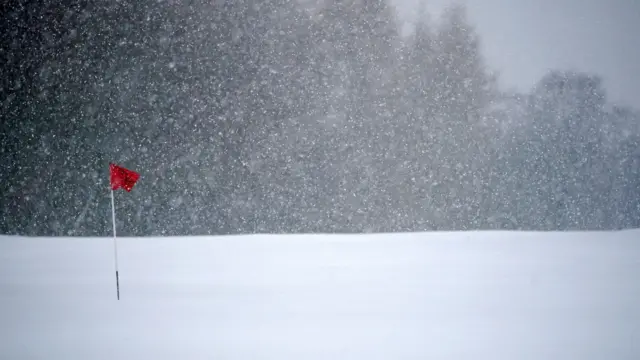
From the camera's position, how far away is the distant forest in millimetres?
7602

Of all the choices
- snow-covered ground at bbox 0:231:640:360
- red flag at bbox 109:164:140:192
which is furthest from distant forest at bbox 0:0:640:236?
red flag at bbox 109:164:140:192

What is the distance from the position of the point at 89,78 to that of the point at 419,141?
239 inches

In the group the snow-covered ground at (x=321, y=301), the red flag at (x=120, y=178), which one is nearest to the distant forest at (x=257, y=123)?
the snow-covered ground at (x=321, y=301)

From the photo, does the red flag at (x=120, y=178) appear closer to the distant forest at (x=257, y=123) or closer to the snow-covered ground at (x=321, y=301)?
the snow-covered ground at (x=321, y=301)

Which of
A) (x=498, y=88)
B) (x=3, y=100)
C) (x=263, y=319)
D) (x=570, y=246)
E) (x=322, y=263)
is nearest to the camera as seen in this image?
(x=263, y=319)

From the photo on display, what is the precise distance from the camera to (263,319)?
11.9ft

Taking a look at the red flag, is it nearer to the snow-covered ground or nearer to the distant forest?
the snow-covered ground

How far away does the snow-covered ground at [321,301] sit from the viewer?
3045 mm

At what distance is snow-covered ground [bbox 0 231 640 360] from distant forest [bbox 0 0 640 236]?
1.07 meters

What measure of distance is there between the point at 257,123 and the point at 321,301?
14.3 feet

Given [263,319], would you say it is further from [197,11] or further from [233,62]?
[197,11]

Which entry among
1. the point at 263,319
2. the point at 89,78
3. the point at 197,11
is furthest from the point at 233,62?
the point at 263,319

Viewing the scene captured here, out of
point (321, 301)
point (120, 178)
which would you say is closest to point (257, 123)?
point (120, 178)

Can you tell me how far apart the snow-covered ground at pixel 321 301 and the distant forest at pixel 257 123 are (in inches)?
42.2
